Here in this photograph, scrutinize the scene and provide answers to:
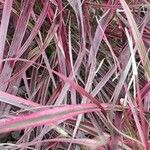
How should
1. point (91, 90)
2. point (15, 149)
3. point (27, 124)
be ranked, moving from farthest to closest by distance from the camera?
point (91, 90)
point (15, 149)
point (27, 124)

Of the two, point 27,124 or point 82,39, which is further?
point 82,39

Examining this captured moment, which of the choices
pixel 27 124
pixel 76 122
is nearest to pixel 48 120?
pixel 27 124

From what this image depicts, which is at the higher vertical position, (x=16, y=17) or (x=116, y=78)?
(x=16, y=17)

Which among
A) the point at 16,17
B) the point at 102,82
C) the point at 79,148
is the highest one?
the point at 16,17

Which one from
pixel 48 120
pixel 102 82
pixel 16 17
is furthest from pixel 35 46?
pixel 48 120

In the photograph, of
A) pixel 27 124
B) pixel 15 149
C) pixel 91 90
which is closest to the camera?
pixel 27 124

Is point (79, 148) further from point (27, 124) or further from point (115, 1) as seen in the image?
point (115, 1)

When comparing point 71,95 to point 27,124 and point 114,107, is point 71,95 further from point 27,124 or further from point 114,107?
point 27,124

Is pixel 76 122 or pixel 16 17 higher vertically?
pixel 16 17
